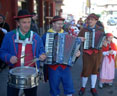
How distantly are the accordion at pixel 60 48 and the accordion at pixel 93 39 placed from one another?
79cm

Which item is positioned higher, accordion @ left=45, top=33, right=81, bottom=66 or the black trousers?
accordion @ left=45, top=33, right=81, bottom=66

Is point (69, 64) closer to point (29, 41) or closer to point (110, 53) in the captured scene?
point (29, 41)

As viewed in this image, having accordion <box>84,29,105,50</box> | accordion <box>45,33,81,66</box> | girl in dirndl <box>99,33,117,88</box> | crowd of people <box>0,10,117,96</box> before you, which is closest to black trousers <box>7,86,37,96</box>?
crowd of people <box>0,10,117,96</box>

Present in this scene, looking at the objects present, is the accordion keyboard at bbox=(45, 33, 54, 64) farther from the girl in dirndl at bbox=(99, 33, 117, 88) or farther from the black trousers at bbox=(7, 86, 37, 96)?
the girl in dirndl at bbox=(99, 33, 117, 88)

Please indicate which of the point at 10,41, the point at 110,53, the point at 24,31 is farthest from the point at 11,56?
the point at 110,53

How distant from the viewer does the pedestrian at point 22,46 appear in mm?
2602

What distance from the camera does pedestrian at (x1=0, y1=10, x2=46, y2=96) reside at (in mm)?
2602

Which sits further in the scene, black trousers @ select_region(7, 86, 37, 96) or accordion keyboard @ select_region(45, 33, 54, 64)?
accordion keyboard @ select_region(45, 33, 54, 64)

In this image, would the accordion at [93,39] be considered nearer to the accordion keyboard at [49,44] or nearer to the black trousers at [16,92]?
the accordion keyboard at [49,44]

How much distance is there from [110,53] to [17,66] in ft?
8.03

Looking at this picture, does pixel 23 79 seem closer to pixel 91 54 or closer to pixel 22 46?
pixel 22 46

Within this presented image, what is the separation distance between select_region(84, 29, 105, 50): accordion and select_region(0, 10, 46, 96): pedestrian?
1350 millimetres

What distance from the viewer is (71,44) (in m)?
3.04

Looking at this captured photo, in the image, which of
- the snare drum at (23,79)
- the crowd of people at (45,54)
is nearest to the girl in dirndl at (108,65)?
the crowd of people at (45,54)
